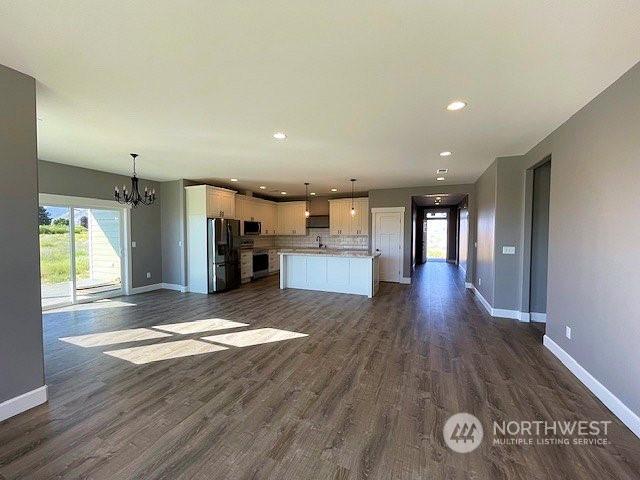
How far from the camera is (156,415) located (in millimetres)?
2174

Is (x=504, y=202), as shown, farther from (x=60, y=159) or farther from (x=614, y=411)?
(x=60, y=159)

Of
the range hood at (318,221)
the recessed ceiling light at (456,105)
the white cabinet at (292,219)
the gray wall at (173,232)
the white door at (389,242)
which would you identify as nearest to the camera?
the recessed ceiling light at (456,105)

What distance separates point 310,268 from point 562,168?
504 cm

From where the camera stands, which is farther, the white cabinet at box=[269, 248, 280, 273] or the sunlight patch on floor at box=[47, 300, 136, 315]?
the white cabinet at box=[269, 248, 280, 273]

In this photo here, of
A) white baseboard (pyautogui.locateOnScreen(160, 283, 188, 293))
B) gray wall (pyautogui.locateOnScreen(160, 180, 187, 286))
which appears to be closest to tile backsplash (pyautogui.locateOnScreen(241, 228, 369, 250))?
gray wall (pyautogui.locateOnScreen(160, 180, 187, 286))

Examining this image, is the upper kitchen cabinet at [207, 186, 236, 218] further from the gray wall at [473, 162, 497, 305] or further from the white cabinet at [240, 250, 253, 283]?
the gray wall at [473, 162, 497, 305]

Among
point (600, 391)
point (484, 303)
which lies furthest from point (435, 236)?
point (600, 391)

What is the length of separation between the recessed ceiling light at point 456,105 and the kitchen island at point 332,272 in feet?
12.6

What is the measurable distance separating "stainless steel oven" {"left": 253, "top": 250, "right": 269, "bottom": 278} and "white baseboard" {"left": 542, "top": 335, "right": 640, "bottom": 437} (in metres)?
7.03

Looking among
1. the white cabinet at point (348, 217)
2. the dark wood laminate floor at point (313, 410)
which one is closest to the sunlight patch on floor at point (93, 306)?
the dark wood laminate floor at point (313, 410)

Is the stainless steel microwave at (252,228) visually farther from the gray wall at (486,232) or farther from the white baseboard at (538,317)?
the white baseboard at (538,317)

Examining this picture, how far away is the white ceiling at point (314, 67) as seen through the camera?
1.60 metres

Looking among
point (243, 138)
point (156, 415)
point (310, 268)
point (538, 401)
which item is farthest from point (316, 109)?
point (310, 268)

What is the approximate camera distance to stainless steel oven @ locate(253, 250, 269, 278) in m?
8.55
